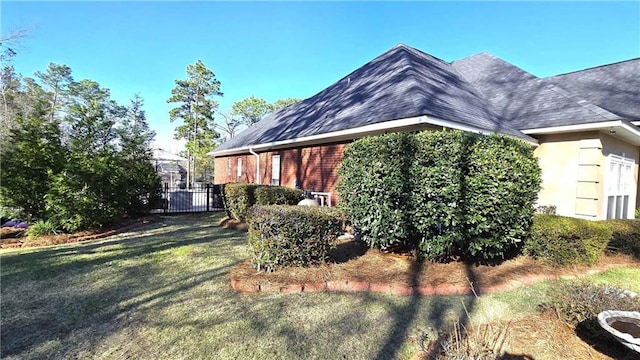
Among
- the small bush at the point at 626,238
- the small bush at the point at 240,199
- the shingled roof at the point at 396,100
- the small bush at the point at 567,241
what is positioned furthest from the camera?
the small bush at the point at 240,199

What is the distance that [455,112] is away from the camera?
6859 mm

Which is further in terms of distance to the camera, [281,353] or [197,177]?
[197,177]

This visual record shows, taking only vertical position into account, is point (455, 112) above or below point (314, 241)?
above

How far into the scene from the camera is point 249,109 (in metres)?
43.3

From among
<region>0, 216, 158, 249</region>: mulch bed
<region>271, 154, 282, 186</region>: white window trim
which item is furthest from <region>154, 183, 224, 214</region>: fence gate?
<region>0, 216, 158, 249</region>: mulch bed

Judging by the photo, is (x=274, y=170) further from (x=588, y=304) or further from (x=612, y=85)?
(x=612, y=85)

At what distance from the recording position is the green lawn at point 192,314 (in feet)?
8.73

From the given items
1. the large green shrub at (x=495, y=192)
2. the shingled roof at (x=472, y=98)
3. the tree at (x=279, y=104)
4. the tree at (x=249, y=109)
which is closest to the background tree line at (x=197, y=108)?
the tree at (x=249, y=109)

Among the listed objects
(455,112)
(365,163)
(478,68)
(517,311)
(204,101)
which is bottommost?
(517,311)

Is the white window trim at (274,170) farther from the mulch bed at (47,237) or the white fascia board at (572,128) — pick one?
the white fascia board at (572,128)

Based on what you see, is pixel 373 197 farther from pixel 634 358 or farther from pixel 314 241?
pixel 634 358

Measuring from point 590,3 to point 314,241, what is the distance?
1133 cm

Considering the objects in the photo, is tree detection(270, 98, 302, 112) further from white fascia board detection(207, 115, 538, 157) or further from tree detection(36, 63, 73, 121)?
white fascia board detection(207, 115, 538, 157)

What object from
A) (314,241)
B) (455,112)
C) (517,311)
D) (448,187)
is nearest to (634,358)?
(517,311)
